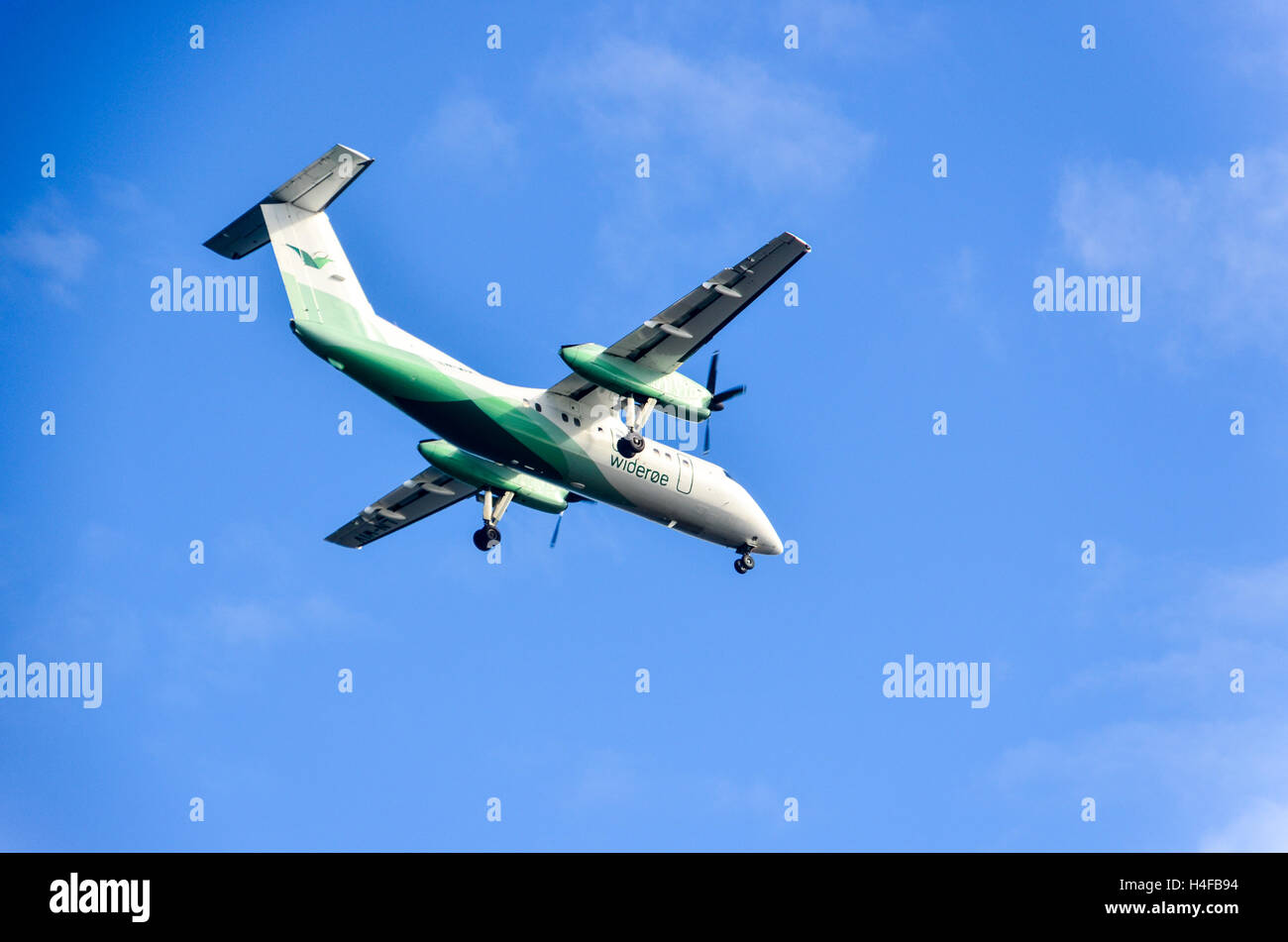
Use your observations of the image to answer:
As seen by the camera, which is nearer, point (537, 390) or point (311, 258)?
point (311, 258)

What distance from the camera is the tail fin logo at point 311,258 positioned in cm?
2533

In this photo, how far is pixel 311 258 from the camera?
83.3 feet

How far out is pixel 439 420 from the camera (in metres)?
25.9

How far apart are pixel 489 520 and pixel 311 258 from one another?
6.93 m

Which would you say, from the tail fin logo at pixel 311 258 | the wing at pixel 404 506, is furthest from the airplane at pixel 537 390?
the wing at pixel 404 506

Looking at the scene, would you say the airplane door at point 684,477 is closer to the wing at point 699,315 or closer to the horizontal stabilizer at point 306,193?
the wing at point 699,315

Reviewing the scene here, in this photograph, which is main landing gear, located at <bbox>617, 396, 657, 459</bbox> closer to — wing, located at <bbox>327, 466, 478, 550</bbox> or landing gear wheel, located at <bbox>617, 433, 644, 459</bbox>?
landing gear wheel, located at <bbox>617, 433, 644, 459</bbox>

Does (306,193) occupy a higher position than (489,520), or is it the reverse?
(306,193)

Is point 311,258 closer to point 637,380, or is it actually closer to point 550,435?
point 550,435

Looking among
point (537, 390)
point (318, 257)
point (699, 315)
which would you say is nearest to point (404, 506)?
point (537, 390)

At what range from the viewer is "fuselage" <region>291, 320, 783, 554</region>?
25.0 m

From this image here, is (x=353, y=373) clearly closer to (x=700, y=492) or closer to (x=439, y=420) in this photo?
(x=439, y=420)

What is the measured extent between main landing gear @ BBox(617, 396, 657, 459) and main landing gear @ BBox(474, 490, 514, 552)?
11.8ft
